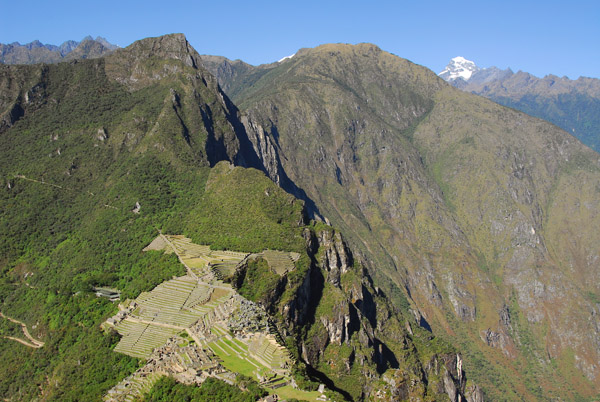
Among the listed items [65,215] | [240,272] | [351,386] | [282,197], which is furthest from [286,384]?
[65,215]

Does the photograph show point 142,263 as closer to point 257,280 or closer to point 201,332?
point 257,280

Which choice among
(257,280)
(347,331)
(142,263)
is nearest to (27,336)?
(142,263)

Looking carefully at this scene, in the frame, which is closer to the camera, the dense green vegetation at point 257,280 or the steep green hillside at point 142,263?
the steep green hillside at point 142,263

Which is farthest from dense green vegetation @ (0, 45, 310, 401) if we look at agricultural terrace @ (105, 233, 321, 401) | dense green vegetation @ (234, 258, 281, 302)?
dense green vegetation @ (234, 258, 281, 302)

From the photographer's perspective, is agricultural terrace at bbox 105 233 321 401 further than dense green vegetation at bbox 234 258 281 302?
No

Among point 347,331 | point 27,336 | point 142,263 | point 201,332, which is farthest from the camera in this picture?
point 347,331

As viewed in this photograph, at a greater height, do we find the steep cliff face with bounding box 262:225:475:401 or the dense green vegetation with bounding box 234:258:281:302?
the dense green vegetation with bounding box 234:258:281:302

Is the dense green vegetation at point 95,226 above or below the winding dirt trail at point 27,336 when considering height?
above

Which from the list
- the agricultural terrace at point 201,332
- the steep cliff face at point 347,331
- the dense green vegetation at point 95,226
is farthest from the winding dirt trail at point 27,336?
the steep cliff face at point 347,331

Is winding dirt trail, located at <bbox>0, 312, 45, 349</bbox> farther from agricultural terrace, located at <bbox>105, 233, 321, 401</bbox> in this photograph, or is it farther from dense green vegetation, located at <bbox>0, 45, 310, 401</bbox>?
agricultural terrace, located at <bbox>105, 233, 321, 401</bbox>

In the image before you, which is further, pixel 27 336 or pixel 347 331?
pixel 347 331

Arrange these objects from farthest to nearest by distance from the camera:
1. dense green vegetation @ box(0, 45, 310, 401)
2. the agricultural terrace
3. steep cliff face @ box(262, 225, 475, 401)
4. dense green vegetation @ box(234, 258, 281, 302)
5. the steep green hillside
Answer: steep cliff face @ box(262, 225, 475, 401) < dense green vegetation @ box(234, 258, 281, 302) < the steep green hillside < dense green vegetation @ box(0, 45, 310, 401) < the agricultural terrace

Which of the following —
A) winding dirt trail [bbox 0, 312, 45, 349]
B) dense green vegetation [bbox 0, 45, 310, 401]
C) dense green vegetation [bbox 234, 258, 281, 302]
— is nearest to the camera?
dense green vegetation [bbox 0, 45, 310, 401]

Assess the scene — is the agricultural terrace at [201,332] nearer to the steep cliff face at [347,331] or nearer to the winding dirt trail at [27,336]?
the steep cliff face at [347,331]
